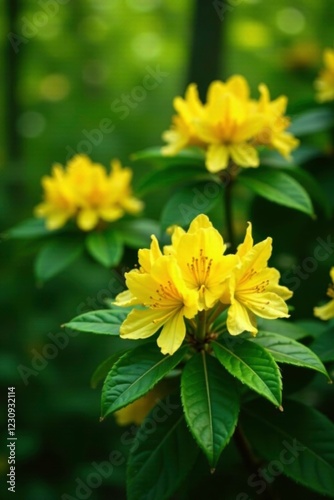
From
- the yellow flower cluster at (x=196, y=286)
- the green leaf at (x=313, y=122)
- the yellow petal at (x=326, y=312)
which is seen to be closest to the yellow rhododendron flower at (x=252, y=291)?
the yellow flower cluster at (x=196, y=286)

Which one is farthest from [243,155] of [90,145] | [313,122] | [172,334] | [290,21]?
[290,21]

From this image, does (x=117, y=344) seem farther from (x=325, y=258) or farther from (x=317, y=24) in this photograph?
(x=317, y=24)

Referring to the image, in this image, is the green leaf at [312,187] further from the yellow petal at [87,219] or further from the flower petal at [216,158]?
the yellow petal at [87,219]

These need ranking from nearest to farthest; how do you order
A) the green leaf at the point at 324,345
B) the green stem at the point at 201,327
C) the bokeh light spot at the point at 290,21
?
the green stem at the point at 201,327 < the green leaf at the point at 324,345 < the bokeh light spot at the point at 290,21

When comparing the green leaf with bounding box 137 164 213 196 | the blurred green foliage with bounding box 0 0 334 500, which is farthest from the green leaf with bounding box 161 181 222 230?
the blurred green foliage with bounding box 0 0 334 500

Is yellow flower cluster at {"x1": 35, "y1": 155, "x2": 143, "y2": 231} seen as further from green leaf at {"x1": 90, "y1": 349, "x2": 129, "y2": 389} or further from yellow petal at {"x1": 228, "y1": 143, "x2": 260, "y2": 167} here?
green leaf at {"x1": 90, "y1": 349, "x2": 129, "y2": 389}

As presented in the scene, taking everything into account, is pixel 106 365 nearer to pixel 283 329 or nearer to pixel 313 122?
pixel 283 329
